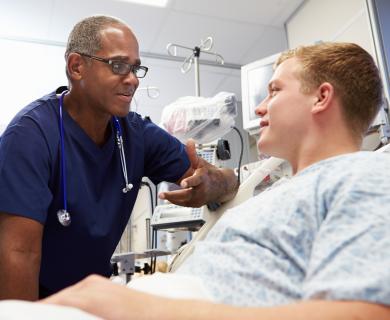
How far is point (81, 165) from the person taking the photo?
4.26ft

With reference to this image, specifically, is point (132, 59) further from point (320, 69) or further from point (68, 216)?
point (320, 69)

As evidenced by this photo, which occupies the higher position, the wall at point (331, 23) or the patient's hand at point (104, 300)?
the wall at point (331, 23)

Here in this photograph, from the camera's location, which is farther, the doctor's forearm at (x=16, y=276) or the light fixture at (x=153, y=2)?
the light fixture at (x=153, y=2)

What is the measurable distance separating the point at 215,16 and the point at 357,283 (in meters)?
2.91

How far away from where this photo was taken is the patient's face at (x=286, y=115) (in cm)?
93

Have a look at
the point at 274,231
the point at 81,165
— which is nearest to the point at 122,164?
the point at 81,165

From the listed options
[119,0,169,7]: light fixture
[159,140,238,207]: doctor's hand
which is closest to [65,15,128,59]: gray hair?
[159,140,238,207]: doctor's hand

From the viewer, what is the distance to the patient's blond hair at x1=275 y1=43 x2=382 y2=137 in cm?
92

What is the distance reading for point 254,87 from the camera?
2246 millimetres

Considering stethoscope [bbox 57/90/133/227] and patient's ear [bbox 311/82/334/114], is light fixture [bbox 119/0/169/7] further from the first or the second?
Answer: patient's ear [bbox 311/82/334/114]

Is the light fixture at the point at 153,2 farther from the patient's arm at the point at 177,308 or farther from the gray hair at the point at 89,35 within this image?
the patient's arm at the point at 177,308

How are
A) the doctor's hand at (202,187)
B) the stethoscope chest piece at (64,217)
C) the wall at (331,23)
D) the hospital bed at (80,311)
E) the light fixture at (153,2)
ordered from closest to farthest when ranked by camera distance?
the hospital bed at (80,311) < the stethoscope chest piece at (64,217) < the doctor's hand at (202,187) < the wall at (331,23) < the light fixture at (153,2)

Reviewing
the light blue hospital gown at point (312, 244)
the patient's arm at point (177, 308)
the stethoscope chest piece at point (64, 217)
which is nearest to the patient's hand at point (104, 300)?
the patient's arm at point (177, 308)

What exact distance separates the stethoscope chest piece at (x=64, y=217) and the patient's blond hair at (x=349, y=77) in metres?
0.73
